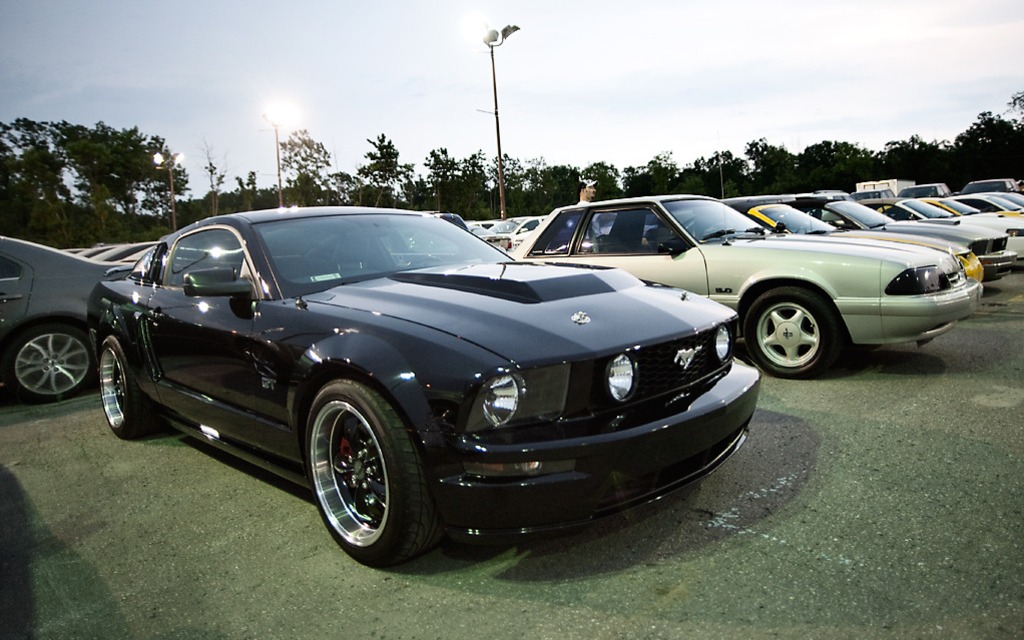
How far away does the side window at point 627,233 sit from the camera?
5.67 metres

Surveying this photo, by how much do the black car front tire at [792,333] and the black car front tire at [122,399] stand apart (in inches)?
169

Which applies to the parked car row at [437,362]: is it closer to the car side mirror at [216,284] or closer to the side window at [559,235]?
the car side mirror at [216,284]

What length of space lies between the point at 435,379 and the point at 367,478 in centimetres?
63

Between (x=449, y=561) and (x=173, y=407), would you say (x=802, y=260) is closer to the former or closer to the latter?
(x=449, y=561)

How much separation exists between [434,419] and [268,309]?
1177 millimetres

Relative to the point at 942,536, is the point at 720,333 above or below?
above

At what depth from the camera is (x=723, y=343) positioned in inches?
117

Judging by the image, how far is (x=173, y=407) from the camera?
3809 millimetres

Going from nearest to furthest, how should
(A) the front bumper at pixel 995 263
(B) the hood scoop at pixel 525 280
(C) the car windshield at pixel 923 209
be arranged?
(B) the hood scoop at pixel 525 280 → (A) the front bumper at pixel 995 263 → (C) the car windshield at pixel 923 209

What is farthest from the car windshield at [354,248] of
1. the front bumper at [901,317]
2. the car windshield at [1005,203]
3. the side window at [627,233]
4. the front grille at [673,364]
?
the car windshield at [1005,203]

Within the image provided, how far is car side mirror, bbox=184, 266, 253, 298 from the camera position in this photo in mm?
2994

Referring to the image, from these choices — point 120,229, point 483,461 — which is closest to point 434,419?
point 483,461

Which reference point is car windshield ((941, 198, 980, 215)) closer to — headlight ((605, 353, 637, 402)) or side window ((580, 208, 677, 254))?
side window ((580, 208, 677, 254))

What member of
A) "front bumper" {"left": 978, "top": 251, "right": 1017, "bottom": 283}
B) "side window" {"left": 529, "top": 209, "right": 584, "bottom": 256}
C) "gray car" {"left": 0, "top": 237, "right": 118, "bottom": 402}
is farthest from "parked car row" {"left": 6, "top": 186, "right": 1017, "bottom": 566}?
"front bumper" {"left": 978, "top": 251, "right": 1017, "bottom": 283}
